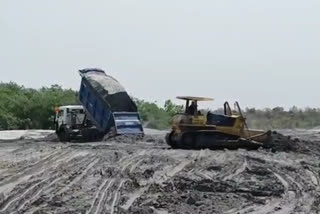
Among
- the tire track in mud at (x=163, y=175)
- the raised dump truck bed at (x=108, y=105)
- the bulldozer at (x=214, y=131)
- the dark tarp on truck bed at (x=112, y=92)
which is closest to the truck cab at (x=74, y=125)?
the raised dump truck bed at (x=108, y=105)

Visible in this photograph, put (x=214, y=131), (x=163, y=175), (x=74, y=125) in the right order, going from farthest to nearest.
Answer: (x=74, y=125) → (x=214, y=131) → (x=163, y=175)

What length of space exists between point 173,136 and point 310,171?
30.2ft

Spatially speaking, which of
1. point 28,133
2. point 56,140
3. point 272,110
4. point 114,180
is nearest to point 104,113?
point 56,140

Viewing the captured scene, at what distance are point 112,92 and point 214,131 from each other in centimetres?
850

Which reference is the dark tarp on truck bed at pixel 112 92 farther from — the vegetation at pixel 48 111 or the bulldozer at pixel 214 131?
the vegetation at pixel 48 111

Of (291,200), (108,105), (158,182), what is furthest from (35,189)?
(108,105)

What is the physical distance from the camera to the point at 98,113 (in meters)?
33.3

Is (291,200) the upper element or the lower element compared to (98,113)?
lower

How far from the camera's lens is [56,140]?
35875 millimetres

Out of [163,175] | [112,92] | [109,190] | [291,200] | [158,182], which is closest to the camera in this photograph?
[291,200]

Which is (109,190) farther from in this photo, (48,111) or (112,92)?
(48,111)

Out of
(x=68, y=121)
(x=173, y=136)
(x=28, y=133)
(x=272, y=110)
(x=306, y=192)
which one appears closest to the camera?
(x=306, y=192)

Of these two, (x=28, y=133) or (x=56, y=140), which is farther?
(x=28, y=133)

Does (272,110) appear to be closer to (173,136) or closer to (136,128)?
(136,128)
